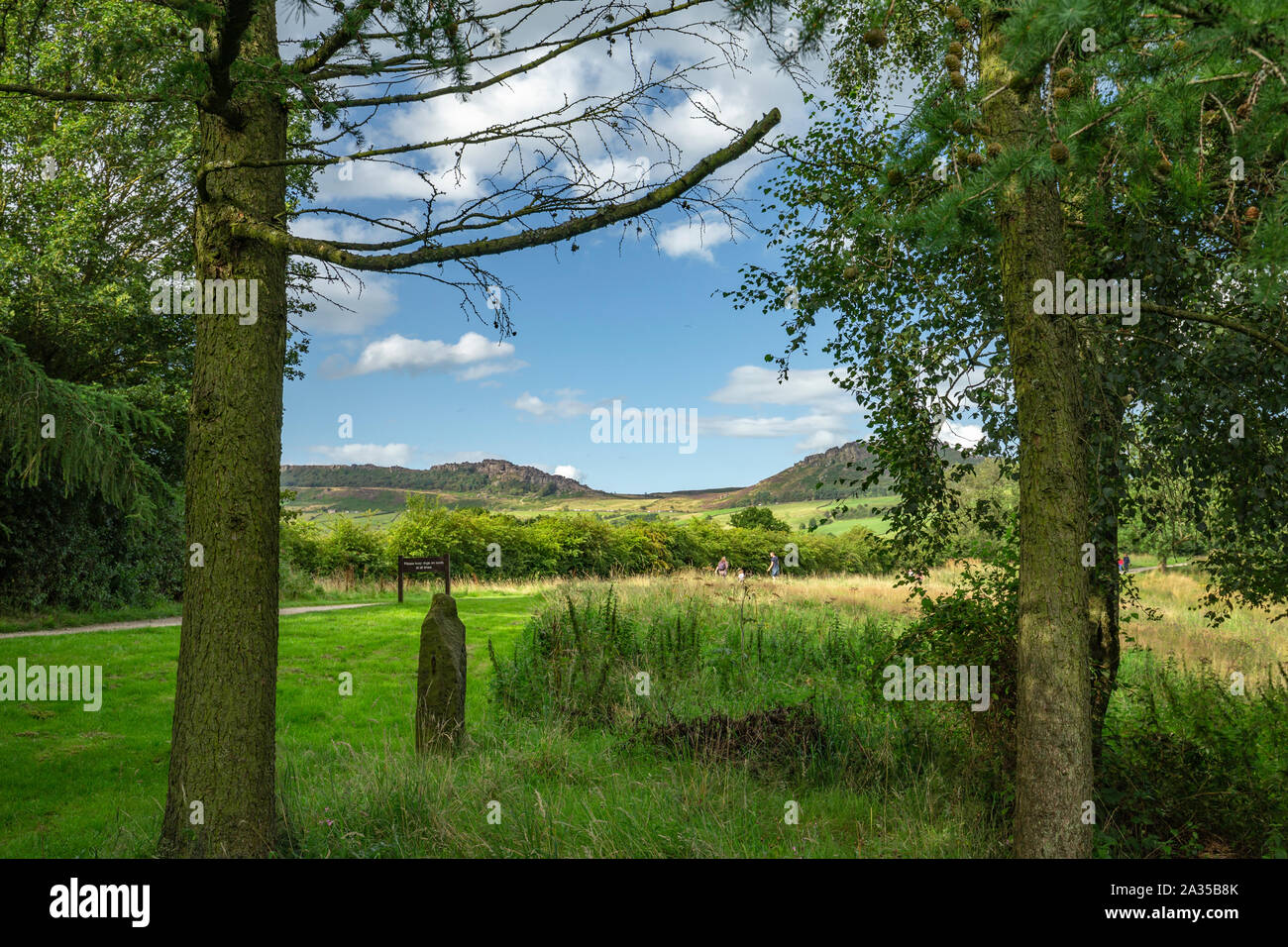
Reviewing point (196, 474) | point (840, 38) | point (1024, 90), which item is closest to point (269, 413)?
point (196, 474)

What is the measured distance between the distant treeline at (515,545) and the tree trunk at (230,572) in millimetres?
18361

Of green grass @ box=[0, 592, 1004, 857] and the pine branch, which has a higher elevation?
the pine branch

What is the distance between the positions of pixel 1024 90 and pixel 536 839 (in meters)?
5.10

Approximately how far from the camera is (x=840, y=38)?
8609 mm

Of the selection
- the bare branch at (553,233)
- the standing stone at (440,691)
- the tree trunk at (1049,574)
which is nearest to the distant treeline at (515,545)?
the standing stone at (440,691)

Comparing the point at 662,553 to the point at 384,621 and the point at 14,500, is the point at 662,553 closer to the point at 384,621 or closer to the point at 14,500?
the point at 384,621

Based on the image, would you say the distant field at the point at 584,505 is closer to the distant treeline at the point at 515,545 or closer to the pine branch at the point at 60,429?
the distant treeline at the point at 515,545

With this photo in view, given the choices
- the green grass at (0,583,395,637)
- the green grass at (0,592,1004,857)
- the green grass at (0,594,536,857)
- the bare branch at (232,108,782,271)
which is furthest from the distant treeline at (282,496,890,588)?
the bare branch at (232,108,782,271)

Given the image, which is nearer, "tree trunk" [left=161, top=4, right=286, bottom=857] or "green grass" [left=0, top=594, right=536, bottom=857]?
"tree trunk" [left=161, top=4, right=286, bottom=857]

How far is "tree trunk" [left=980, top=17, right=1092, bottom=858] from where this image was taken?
4.01 meters

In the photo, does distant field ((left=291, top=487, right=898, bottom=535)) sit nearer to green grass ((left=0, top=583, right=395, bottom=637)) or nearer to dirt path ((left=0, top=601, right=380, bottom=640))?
green grass ((left=0, top=583, right=395, bottom=637))

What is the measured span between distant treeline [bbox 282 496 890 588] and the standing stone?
52.9 feet

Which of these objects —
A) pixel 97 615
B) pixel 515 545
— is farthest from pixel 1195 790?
pixel 515 545

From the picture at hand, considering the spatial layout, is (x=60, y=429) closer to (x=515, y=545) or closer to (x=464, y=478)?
(x=515, y=545)
